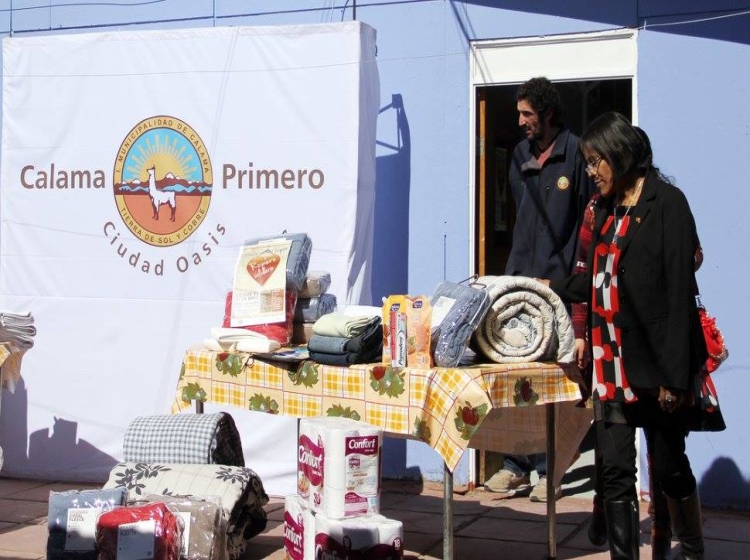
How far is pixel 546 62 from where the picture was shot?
6547 mm

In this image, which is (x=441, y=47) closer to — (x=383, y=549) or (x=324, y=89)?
(x=324, y=89)

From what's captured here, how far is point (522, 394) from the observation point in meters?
4.39

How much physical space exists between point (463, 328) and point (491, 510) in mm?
2191

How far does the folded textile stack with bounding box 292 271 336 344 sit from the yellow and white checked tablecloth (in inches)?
13.4

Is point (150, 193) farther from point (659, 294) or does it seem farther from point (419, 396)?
point (659, 294)

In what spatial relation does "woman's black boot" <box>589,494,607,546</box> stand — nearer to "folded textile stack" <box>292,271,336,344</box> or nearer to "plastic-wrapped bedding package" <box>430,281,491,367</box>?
"plastic-wrapped bedding package" <box>430,281,491,367</box>

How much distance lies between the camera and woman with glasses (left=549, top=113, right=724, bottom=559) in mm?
4211

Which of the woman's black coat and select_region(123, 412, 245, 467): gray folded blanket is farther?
select_region(123, 412, 245, 467): gray folded blanket

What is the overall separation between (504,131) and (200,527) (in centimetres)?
358

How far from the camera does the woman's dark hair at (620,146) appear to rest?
438cm

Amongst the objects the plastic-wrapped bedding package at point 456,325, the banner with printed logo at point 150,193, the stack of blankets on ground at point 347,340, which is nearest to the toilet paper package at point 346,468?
the stack of blankets on ground at point 347,340

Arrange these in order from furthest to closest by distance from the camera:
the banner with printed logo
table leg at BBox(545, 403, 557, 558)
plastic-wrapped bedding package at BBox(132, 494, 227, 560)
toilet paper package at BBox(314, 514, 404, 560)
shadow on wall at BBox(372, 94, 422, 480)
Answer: shadow on wall at BBox(372, 94, 422, 480) < the banner with printed logo < table leg at BBox(545, 403, 557, 558) < plastic-wrapped bedding package at BBox(132, 494, 227, 560) < toilet paper package at BBox(314, 514, 404, 560)

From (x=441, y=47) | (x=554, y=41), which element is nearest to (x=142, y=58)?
(x=441, y=47)

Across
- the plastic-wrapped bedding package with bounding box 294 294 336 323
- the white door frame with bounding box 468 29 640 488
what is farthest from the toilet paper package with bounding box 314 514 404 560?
the white door frame with bounding box 468 29 640 488
